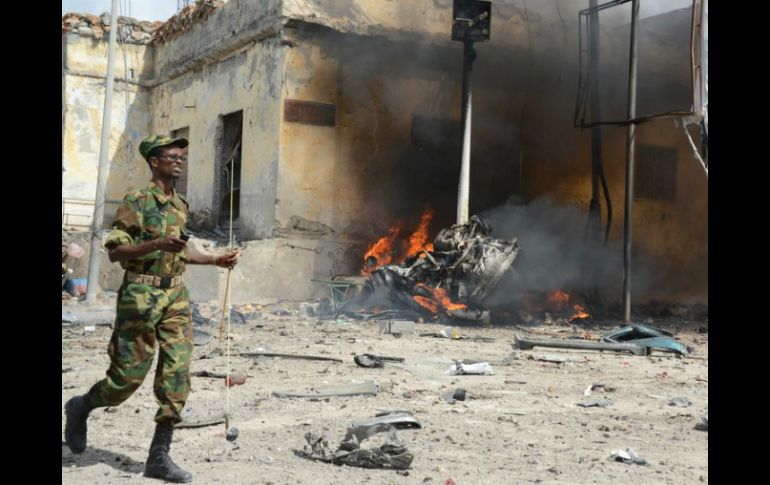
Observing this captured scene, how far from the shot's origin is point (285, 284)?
14109mm

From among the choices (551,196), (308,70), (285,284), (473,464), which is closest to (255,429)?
(473,464)

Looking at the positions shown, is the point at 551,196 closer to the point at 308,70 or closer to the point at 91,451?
the point at 308,70

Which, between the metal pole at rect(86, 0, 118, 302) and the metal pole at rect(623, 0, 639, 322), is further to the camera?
the metal pole at rect(86, 0, 118, 302)

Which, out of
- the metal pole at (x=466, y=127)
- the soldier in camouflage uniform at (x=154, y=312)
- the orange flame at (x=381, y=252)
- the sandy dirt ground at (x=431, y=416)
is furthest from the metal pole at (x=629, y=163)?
the soldier in camouflage uniform at (x=154, y=312)

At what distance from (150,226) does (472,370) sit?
4318 mm

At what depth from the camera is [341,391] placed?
682cm

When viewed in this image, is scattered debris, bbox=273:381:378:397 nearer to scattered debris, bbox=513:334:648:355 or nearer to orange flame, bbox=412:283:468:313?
scattered debris, bbox=513:334:648:355

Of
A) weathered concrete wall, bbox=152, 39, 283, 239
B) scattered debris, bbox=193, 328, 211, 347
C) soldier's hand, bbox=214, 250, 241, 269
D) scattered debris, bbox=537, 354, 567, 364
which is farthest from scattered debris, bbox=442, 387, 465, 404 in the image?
weathered concrete wall, bbox=152, 39, 283, 239

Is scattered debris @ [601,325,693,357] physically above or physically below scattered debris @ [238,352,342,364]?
above

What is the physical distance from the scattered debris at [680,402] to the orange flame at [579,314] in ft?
21.5

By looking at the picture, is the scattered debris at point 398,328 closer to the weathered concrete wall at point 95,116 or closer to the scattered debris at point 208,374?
the scattered debris at point 208,374

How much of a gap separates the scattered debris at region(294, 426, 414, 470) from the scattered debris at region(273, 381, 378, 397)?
1.68m

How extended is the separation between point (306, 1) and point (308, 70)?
119 centimetres

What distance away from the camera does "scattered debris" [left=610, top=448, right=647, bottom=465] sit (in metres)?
4.98
